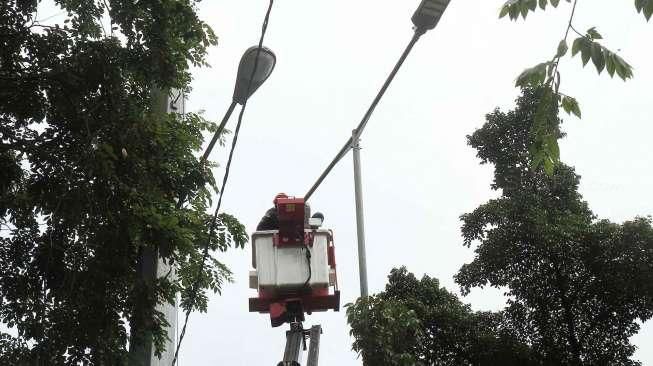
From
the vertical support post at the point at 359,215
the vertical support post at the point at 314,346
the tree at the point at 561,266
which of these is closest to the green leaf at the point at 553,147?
the vertical support post at the point at 314,346

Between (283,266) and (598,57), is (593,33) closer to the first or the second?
(598,57)

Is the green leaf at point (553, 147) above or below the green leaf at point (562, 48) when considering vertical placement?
below

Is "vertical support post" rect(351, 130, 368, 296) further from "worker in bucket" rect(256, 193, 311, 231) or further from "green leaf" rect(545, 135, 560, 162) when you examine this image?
"green leaf" rect(545, 135, 560, 162)

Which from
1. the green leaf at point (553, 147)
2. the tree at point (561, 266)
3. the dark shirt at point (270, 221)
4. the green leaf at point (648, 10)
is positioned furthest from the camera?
the tree at point (561, 266)

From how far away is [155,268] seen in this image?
18.1ft

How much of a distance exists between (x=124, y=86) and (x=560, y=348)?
988 cm

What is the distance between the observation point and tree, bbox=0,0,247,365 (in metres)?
5.59

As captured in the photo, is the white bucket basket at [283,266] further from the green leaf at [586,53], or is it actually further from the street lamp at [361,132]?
the green leaf at [586,53]

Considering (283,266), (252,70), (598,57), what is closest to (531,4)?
(598,57)

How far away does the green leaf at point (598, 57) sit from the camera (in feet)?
7.97

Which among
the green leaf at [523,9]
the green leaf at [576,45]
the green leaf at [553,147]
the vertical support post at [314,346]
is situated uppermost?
the green leaf at [523,9]

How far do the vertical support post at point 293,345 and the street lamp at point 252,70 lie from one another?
5.86 ft

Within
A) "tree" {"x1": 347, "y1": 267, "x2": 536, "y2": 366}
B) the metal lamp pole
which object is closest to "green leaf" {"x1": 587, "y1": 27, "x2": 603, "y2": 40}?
the metal lamp pole

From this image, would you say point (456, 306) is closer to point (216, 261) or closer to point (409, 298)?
point (409, 298)
